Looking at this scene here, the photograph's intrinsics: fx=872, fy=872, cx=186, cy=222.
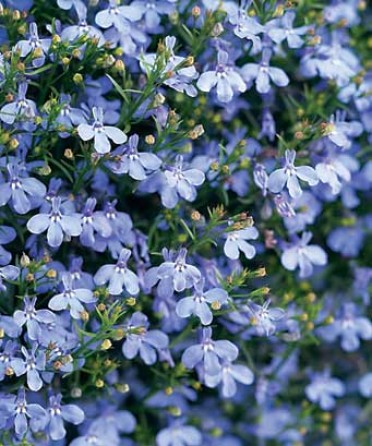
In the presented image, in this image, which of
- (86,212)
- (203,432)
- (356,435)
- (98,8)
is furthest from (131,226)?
(356,435)

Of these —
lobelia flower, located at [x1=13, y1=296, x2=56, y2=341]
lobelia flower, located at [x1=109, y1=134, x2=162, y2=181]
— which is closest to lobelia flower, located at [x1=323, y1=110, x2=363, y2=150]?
lobelia flower, located at [x1=109, y1=134, x2=162, y2=181]

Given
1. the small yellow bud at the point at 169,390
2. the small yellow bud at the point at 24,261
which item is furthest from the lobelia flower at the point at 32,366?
the small yellow bud at the point at 169,390

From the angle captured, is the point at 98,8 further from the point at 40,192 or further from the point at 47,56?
the point at 40,192

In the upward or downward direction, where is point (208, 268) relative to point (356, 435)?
upward

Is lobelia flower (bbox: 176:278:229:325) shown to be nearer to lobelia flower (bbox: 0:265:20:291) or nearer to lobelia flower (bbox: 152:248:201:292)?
lobelia flower (bbox: 152:248:201:292)

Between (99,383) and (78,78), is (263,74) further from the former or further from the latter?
(99,383)
